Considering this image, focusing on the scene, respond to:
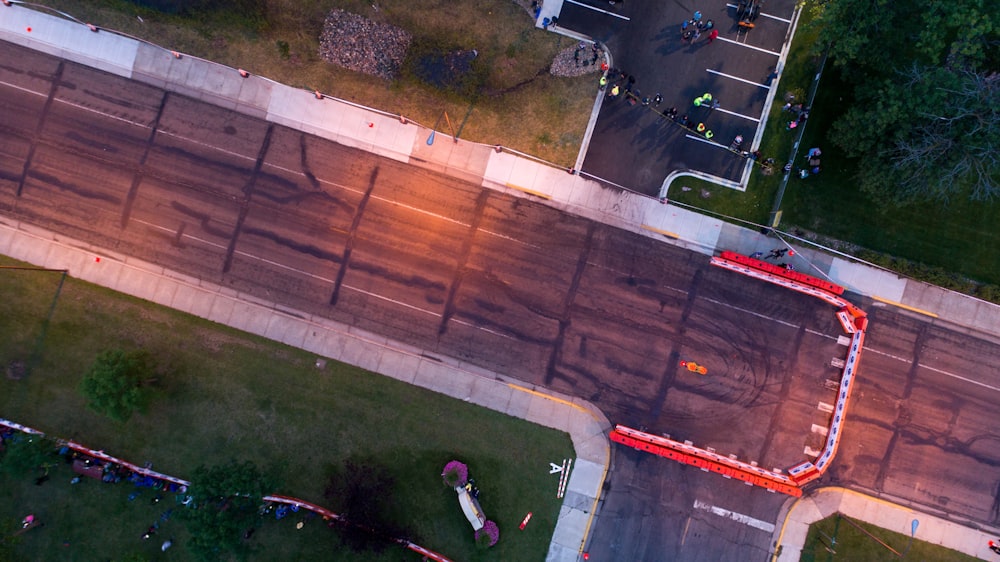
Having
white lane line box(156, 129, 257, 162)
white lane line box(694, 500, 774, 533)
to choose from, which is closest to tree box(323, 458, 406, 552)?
white lane line box(694, 500, 774, 533)

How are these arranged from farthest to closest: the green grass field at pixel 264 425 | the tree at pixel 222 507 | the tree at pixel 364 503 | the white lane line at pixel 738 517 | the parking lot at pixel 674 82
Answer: the parking lot at pixel 674 82, the white lane line at pixel 738 517, the green grass field at pixel 264 425, the tree at pixel 364 503, the tree at pixel 222 507

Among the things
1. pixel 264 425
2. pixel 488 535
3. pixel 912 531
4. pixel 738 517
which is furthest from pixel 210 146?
pixel 912 531

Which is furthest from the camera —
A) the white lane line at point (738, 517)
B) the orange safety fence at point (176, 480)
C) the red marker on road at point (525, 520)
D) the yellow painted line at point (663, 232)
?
the yellow painted line at point (663, 232)

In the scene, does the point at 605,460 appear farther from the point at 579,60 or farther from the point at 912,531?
the point at 579,60

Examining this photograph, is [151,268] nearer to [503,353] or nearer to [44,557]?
[44,557]

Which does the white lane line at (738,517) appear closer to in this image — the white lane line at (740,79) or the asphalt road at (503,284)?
the asphalt road at (503,284)

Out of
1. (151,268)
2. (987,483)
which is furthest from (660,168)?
(151,268)

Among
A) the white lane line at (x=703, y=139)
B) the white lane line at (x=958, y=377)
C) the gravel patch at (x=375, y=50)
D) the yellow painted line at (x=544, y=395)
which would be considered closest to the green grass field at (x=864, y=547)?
the white lane line at (x=958, y=377)

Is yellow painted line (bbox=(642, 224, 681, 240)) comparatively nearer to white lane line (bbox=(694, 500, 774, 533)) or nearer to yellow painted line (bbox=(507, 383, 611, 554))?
yellow painted line (bbox=(507, 383, 611, 554))

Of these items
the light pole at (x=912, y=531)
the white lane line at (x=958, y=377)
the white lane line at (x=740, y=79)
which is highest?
the white lane line at (x=740, y=79)
